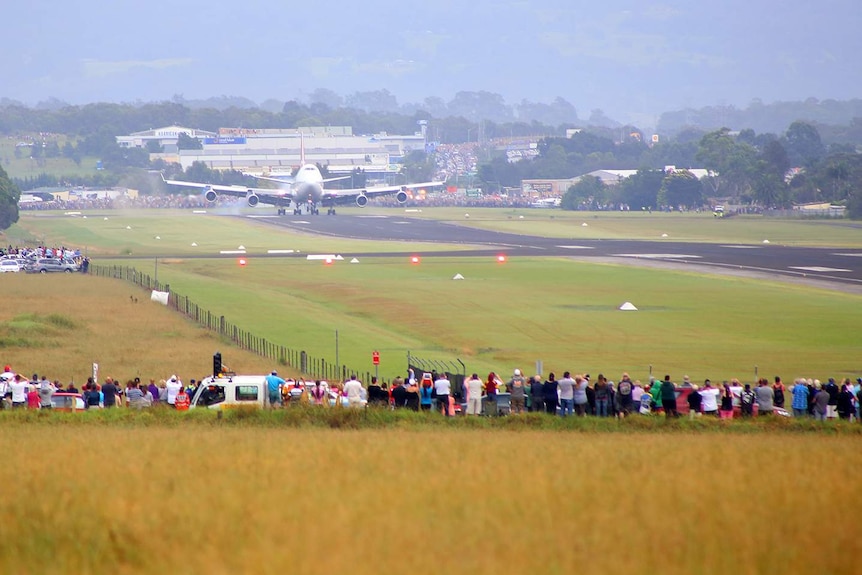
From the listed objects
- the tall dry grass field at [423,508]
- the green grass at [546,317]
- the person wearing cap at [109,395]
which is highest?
the tall dry grass field at [423,508]

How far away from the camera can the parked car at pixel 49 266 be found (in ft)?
290

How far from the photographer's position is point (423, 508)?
15648 mm

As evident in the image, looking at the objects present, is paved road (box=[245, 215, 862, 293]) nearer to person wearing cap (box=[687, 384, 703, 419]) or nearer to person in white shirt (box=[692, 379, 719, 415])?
person in white shirt (box=[692, 379, 719, 415])

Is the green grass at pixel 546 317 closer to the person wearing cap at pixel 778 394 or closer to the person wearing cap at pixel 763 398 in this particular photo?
the person wearing cap at pixel 778 394

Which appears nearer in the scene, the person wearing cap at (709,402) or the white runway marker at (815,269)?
the person wearing cap at (709,402)

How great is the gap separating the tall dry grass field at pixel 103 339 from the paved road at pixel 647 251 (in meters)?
40.5

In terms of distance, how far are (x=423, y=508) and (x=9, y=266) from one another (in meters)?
78.6

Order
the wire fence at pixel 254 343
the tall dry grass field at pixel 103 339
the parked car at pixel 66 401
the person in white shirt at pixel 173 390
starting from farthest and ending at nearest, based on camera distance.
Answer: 1. the wire fence at pixel 254 343
2. the tall dry grass field at pixel 103 339
3. the person in white shirt at pixel 173 390
4. the parked car at pixel 66 401

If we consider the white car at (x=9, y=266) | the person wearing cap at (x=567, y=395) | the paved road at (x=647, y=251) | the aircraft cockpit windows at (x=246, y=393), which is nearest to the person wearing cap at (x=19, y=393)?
the aircraft cockpit windows at (x=246, y=393)

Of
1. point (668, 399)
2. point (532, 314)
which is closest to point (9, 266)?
point (532, 314)

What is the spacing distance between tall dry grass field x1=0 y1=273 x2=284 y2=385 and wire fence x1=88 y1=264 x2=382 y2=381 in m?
0.80

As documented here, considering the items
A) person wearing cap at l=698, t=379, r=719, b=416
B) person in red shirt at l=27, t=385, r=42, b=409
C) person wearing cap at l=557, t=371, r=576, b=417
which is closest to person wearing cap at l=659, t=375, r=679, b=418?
person wearing cap at l=698, t=379, r=719, b=416

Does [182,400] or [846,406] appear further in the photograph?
[182,400]

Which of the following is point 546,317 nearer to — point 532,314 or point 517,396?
point 532,314
